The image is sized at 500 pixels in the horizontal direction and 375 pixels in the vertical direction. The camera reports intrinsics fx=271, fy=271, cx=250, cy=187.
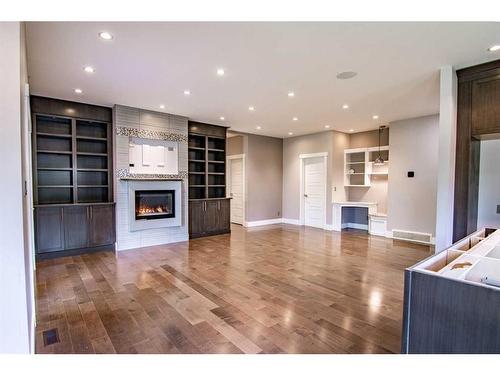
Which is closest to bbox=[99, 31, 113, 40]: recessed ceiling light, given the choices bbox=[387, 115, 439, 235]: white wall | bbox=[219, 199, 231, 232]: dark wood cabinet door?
bbox=[219, 199, 231, 232]: dark wood cabinet door

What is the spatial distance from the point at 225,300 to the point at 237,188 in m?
5.81

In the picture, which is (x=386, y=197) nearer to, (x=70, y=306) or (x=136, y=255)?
(x=136, y=255)

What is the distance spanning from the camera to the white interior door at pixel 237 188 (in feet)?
28.2

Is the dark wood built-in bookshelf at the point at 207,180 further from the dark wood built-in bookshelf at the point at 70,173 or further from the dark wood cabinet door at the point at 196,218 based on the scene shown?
the dark wood built-in bookshelf at the point at 70,173

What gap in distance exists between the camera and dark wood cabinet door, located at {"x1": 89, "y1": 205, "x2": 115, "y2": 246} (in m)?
5.10

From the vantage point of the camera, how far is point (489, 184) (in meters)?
3.92

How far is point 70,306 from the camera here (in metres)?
2.94

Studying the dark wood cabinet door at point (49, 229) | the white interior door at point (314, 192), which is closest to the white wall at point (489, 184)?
the white interior door at point (314, 192)

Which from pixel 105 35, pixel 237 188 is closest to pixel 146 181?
pixel 105 35

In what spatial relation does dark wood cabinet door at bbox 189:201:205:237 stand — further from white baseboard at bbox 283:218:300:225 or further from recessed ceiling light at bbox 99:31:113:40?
recessed ceiling light at bbox 99:31:113:40

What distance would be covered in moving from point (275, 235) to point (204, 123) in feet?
11.0

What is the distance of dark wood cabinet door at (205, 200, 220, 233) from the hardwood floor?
1.57m

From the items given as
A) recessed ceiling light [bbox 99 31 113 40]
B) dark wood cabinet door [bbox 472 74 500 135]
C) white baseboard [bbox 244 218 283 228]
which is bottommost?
white baseboard [bbox 244 218 283 228]

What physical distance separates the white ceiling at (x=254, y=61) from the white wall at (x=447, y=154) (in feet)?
0.91
